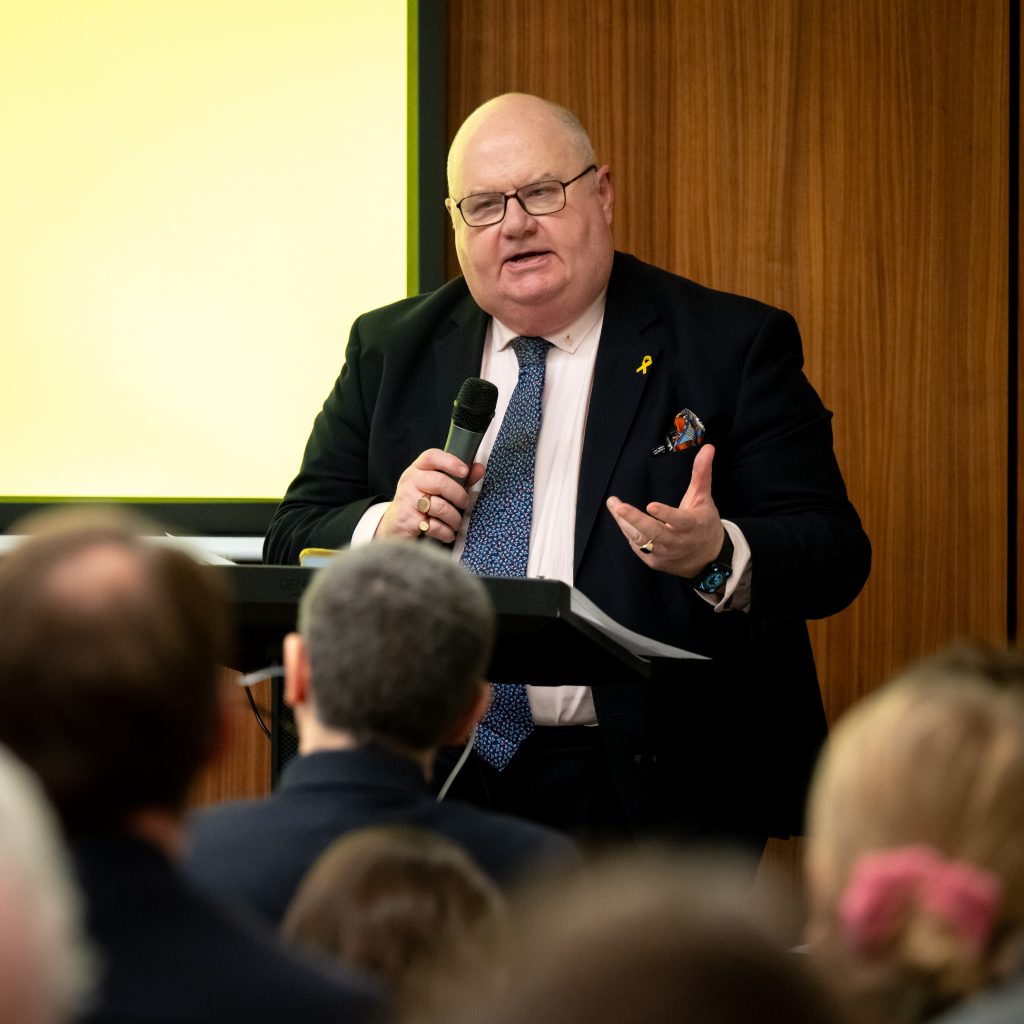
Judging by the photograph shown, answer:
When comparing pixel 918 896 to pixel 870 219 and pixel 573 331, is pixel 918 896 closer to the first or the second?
pixel 573 331

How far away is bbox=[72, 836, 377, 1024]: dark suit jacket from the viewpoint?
3.10 feet

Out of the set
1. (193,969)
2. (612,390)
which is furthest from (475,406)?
(193,969)

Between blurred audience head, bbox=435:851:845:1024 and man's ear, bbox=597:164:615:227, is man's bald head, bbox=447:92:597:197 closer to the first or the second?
man's ear, bbox=597:164:615:227

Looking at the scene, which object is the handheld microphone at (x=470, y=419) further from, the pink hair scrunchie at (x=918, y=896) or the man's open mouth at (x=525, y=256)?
the pink hair scrunchie at (x=918, y=896)

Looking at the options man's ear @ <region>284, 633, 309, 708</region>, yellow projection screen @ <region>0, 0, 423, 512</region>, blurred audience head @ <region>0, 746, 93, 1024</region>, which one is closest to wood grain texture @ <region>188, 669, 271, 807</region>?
yellow projection screen @ <region>0, 0, 423, 512</region>

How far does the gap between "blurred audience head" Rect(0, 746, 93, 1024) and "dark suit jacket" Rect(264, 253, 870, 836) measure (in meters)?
1.71

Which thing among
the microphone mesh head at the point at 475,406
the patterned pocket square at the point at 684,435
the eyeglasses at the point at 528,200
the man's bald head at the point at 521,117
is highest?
the man's bald head at the point at 521,117

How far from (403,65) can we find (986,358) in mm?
1436

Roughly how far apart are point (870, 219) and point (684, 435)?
122cm

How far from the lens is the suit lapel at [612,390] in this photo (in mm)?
2625

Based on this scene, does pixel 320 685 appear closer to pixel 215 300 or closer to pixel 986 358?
pixel 215 300

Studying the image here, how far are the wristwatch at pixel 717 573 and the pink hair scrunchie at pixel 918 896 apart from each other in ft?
4.19

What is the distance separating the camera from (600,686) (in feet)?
8.25

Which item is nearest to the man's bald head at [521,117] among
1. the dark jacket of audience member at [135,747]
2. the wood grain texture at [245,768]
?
the wood grain texture at [245,768]
